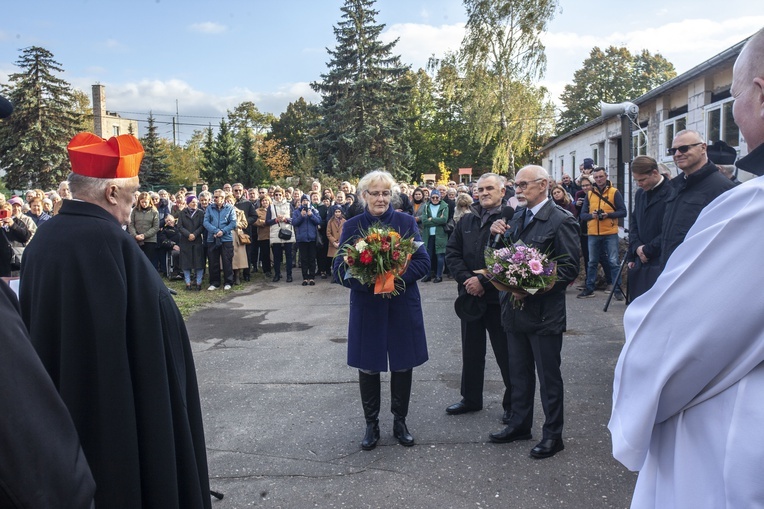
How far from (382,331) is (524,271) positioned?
121 cm

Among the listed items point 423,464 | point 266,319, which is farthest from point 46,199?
point 423,464

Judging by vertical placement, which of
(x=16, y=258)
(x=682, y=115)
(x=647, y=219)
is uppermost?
(x=682, y=115)

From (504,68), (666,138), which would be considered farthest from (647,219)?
(504,68)

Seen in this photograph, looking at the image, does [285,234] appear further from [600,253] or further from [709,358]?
[709,358]

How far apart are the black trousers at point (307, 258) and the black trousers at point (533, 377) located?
9.75m

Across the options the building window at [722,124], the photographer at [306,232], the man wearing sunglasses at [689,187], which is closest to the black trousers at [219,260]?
the photographer at [306,232]

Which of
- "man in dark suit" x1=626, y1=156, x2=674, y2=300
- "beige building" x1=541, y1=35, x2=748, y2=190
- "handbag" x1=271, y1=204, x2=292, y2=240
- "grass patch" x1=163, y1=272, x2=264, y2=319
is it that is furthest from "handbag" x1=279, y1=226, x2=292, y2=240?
"man in dark suit" x1=626, y1=156, x2=674, y2=300

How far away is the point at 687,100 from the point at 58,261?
14.7 metres

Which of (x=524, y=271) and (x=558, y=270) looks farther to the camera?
(x=558, y=270)

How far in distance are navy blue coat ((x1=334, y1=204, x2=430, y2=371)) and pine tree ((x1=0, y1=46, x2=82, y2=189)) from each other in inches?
1632

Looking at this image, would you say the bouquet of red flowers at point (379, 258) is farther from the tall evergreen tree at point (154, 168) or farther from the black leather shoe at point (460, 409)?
the tall evergreen tree at point (154, 168)

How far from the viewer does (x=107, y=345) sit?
229 cm

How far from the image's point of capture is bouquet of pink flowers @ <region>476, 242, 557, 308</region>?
4.48 metres

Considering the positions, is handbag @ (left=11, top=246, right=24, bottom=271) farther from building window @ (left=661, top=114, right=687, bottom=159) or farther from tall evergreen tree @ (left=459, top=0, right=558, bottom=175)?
tall evergreen tree @ (left=459, top=0, right=558, bottom=175)
